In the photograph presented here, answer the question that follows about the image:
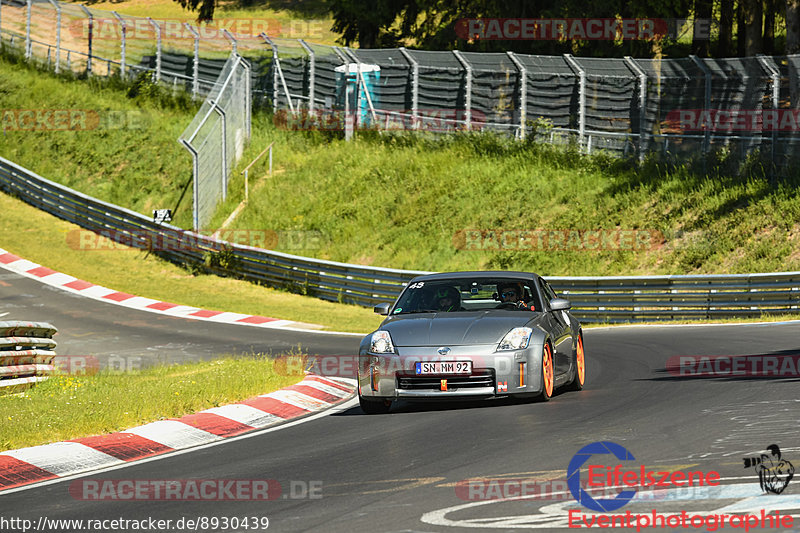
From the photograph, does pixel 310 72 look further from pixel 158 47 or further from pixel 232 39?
pixel 158 47

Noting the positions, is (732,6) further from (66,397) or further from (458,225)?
(66,397)

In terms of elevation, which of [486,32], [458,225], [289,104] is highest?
[486,32]

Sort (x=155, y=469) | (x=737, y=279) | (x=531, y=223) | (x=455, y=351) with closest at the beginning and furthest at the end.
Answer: (x=155, y=469) < (x=455, y=351) < (x=737, y=279) < (x=531, y=223)

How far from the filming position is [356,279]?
28.0 metres

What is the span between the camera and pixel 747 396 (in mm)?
10320

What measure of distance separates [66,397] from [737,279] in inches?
592

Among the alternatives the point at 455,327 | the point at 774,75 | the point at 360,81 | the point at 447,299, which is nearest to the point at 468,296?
the point at 447,299

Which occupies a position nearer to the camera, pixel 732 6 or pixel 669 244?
pixel 669 244

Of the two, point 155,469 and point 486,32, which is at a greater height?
point 486,32

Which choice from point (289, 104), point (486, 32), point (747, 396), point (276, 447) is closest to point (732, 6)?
point (486, 32)

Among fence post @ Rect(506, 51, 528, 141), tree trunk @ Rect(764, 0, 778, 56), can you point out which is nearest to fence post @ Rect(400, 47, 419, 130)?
fence post @ Rect(506, 51, 528, 141)

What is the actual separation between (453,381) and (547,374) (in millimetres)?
1051

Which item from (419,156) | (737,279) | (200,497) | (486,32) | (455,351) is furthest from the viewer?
(486,32)

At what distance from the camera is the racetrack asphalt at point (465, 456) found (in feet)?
19.6
